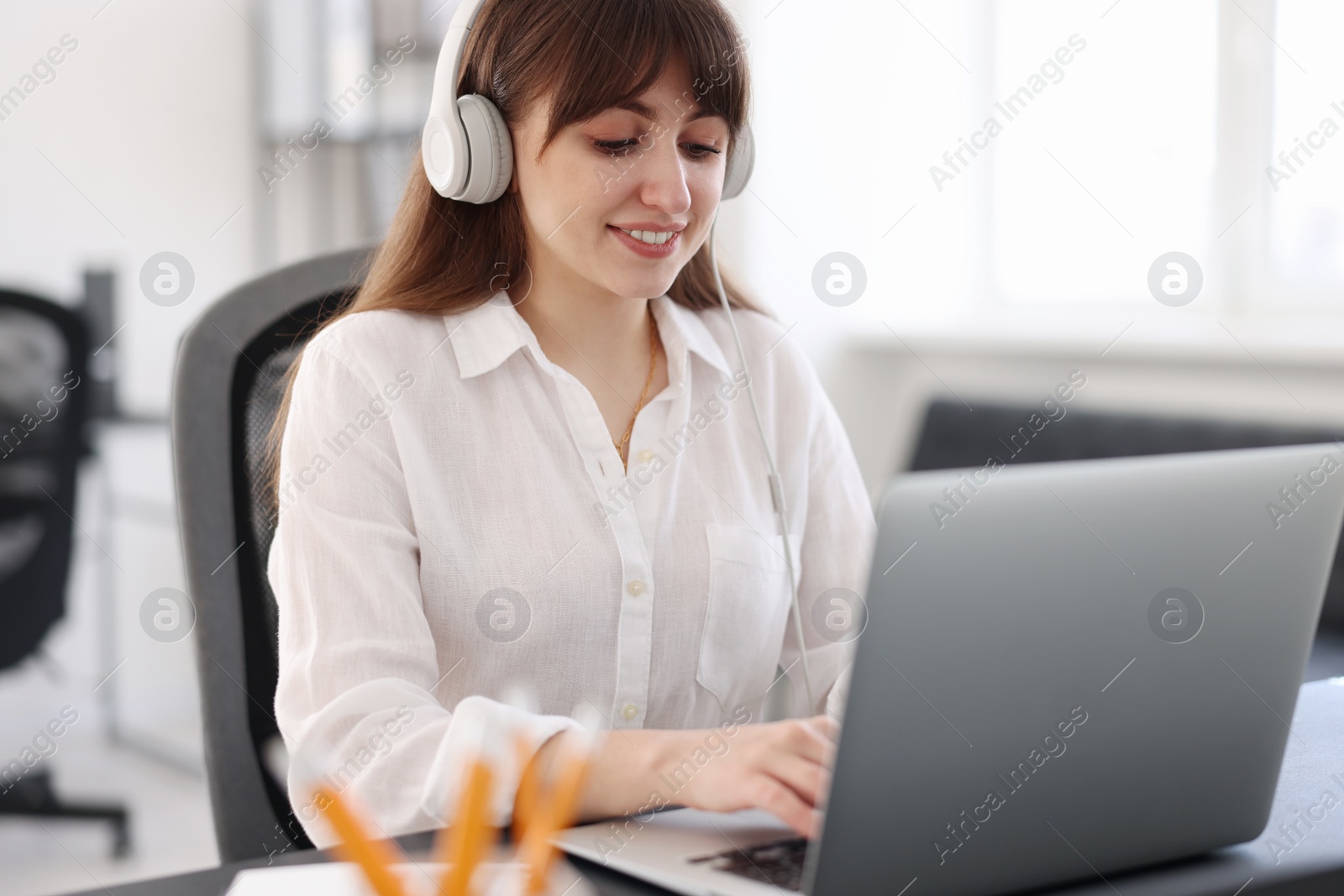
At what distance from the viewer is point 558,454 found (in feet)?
3.71

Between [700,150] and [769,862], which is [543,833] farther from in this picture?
[700,150]

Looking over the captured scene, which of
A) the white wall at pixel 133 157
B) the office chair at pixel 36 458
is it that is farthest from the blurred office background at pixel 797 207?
the office chair at pixel 36 458

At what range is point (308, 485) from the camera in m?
0.99

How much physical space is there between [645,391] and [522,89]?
31cm

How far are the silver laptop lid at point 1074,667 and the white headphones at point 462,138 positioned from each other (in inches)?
25.8

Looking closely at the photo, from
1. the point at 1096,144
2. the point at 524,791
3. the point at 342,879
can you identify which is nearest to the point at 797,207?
the point at 1096,144

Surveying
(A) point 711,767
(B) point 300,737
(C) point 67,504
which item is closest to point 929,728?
(A) point 711,767

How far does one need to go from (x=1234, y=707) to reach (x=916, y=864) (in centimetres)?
21

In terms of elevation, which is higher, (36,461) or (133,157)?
(133,157)

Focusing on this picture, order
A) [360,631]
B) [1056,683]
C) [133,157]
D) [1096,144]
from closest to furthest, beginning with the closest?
[1056,683] < [360,631] < [1096,144] < [133,157]

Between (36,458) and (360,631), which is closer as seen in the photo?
(360,631)

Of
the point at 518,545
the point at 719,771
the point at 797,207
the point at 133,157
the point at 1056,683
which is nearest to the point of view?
the point at 1056,683

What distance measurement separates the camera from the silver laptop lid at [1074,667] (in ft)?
1.73

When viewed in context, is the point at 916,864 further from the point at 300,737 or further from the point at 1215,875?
the point at 300,737
